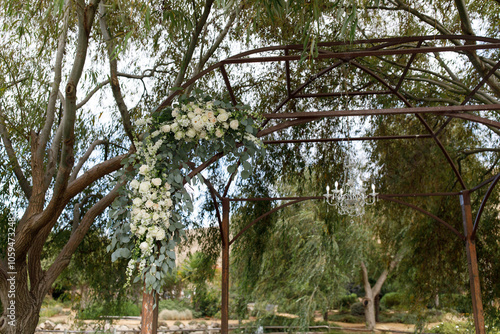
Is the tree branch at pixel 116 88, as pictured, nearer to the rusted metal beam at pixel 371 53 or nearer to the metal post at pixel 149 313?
the rusted metal beam at pixel 371 53

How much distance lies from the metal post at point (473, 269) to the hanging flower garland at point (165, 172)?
3.12m

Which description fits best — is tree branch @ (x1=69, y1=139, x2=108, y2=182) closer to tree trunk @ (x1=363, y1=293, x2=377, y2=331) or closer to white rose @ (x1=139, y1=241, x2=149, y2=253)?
white rose @ (x1=139, y1=241, x2=149, y2=253)

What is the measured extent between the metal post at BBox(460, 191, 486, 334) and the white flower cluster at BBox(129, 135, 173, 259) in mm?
3663

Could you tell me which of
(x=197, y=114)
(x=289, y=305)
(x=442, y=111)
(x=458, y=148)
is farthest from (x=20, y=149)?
(x=289, y=305)

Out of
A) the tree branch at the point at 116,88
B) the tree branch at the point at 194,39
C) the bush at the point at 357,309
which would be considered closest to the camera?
the tree branch at the point at 116,88

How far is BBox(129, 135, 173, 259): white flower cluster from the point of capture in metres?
2.40

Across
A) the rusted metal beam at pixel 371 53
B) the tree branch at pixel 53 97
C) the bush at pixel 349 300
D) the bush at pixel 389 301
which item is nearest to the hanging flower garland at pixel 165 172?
the rusted metal beam at pixel 371 53

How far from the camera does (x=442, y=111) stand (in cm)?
305

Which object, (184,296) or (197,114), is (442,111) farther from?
(184,296)

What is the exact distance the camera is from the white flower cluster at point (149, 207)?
7.88ft

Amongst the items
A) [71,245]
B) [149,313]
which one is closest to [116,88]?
[149,313]

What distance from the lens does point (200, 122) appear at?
2641 millimetres

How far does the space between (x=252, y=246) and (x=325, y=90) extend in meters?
2.40

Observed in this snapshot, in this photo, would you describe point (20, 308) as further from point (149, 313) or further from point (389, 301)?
point (389, 301)
